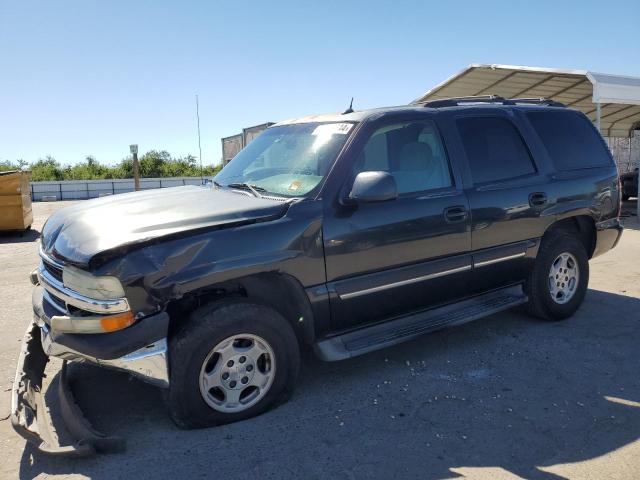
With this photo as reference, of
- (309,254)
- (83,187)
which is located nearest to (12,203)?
(309,254)

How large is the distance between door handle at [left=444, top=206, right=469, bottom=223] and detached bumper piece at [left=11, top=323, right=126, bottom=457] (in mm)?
2660

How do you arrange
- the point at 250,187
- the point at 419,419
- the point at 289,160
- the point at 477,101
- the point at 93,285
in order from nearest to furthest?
the point at 93,285, the point at 419,419, the point at 250,187, the point at 289,160, the point at 477,101

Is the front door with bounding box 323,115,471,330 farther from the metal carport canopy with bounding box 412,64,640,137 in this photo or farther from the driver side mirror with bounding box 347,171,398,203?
the metal carport canopy with bounding box 412,64,640,137

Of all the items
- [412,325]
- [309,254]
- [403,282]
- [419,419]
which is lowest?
[419,419]

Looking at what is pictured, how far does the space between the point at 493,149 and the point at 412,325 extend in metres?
1.72

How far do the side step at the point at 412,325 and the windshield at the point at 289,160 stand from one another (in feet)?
3.45

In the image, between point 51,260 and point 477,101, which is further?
point 477,101

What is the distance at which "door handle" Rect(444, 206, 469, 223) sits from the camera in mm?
3980

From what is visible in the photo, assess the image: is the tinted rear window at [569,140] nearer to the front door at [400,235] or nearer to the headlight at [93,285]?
the front door at [400,235]

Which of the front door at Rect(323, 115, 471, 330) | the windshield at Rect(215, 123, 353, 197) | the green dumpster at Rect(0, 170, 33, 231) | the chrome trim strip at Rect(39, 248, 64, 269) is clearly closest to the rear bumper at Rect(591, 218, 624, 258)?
the front door at Rect(323, 115, 471, 330)

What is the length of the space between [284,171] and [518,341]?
2.51m

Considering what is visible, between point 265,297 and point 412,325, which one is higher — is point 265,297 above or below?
above

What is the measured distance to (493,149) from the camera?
4484 millimetres

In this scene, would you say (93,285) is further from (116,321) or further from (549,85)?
(549,85)
